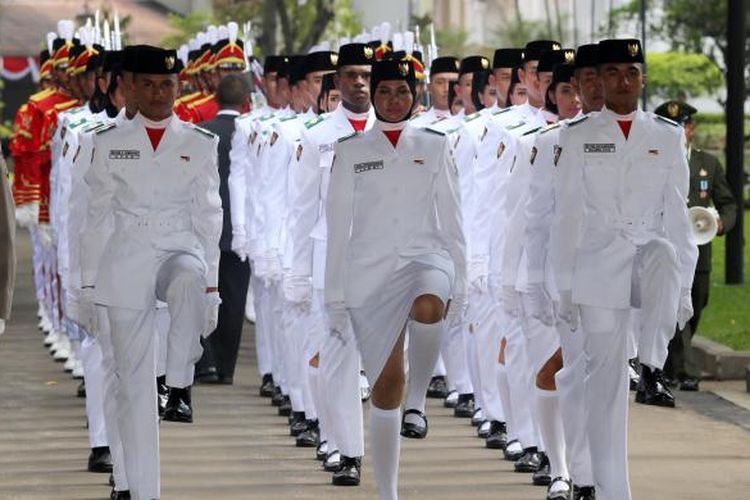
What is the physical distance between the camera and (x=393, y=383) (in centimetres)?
1080

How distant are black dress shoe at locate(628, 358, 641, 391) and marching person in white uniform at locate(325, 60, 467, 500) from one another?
87 cm

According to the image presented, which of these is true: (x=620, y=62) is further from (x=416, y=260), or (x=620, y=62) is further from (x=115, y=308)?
(x=115, y=308)

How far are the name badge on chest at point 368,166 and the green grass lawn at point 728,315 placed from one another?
7471mm

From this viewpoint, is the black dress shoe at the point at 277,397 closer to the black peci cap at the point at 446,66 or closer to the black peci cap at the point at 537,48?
the black peci cap at the point at 446,66

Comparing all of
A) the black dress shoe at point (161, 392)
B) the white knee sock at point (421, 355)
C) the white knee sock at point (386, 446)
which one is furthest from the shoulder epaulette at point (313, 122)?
the white knee sock at point (386, 446)

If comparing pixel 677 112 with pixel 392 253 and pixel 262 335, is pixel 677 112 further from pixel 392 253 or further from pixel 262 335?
pixel 392 253

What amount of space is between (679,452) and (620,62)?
3.60 m

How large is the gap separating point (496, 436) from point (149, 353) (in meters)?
3.56

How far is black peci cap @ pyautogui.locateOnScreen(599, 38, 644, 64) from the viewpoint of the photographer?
10.7 metres

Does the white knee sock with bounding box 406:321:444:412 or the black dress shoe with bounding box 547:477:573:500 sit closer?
the white knee sock with bounding box 406:321:444:412

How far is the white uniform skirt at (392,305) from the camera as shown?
35.5ft

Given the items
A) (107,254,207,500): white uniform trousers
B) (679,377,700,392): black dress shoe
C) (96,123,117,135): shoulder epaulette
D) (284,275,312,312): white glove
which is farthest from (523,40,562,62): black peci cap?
(679,377,700,392): black dress shoe

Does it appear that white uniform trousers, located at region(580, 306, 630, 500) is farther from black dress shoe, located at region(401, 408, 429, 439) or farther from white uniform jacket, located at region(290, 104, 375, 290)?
white uniform jacket, located at region(290, 104, 375, 290)

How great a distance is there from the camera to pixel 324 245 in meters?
12.7
